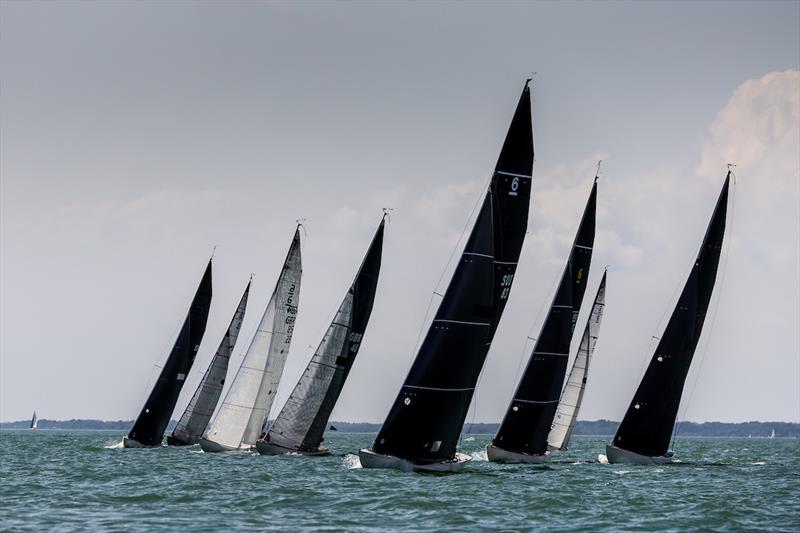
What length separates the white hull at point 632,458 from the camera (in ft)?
152

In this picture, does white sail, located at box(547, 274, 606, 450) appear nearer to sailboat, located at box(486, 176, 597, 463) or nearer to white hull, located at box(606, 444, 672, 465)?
sailboat, located at box(486, 176, 597, 463)

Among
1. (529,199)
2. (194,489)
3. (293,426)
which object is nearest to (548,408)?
(293,426)

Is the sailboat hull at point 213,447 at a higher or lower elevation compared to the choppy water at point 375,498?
higher

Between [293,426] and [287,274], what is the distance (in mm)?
8901

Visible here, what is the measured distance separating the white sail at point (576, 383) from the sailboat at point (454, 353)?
87.1 feet

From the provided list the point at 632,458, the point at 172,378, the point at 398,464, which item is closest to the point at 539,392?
the point at 632,458

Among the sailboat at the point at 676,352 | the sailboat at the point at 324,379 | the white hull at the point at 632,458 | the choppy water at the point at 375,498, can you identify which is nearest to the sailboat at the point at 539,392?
the white hull at the point at 632,458

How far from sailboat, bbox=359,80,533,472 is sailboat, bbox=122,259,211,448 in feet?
80.6

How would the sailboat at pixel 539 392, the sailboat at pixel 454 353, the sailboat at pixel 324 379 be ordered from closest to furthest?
the sailboat at pixel 454 353 → the sailboat at pixel 324 379 → the sailboat at pixel 539 392

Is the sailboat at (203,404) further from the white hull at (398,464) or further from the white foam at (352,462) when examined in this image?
the white hull at (398,464)

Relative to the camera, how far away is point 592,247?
5081 centimetres

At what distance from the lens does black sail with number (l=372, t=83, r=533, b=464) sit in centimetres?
3472

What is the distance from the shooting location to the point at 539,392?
48.6 meters

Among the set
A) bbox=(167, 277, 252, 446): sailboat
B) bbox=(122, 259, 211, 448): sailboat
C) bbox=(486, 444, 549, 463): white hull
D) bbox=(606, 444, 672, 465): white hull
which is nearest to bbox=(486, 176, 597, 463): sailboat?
bbox=(486, 444, 549, 463): white hull
